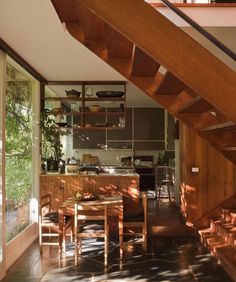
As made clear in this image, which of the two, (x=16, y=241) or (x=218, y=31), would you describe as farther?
(x=16, y=241)

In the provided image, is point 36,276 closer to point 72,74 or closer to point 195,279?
point 195,279

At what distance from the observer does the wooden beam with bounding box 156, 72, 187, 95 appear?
2683 mm

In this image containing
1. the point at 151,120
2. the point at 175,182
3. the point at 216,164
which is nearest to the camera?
the point at 216,164

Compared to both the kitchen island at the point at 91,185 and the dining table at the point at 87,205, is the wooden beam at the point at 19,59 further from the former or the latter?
the dining table at the point at 87,205

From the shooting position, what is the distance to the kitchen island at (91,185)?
587 centimetres

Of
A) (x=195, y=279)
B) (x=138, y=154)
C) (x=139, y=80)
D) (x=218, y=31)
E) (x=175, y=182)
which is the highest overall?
(x=218, y=31)

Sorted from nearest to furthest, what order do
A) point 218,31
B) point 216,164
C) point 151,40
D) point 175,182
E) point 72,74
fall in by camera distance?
point 151,40, point 218,31, point 72,74, point 216,164, point 175,182

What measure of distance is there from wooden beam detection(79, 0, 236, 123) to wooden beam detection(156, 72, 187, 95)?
16.7 inches

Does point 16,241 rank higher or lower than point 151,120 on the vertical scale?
lower

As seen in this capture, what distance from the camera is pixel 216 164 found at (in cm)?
611

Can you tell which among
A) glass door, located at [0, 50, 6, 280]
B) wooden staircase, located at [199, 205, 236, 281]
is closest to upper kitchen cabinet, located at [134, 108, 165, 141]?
wooden staircase, located at [199, 205, 236, 281]

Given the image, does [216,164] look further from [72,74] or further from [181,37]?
[181,37]

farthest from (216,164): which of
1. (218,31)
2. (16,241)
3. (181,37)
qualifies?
(181,37)

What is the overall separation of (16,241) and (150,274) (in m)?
1.90
